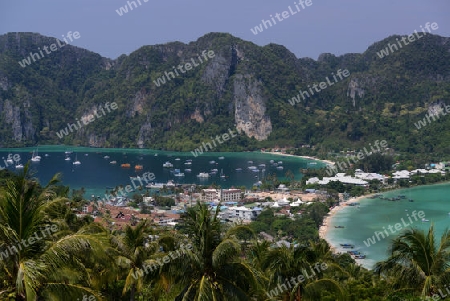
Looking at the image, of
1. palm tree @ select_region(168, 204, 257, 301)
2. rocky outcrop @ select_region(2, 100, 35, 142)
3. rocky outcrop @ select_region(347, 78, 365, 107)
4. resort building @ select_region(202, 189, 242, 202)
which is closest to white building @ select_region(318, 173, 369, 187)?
resort building @ select_region(202, 189, 242, 202)

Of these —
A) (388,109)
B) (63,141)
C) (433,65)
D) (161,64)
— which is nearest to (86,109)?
(63,141)

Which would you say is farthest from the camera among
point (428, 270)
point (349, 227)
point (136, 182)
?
point (136, 182)

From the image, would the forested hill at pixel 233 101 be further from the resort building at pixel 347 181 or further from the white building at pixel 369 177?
the resort building at pixel 347 181

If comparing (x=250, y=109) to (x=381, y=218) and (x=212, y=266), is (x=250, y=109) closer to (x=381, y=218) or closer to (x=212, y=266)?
(x=381, y=218)

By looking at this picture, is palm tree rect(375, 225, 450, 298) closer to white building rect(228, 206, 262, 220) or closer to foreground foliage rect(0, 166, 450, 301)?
foreground foliage rect(0, 166, 450, 301)

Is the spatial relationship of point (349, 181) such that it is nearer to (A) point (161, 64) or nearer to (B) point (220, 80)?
(B) point (220, 80)

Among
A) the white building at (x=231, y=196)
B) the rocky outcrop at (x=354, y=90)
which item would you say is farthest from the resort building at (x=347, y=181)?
the rocky outcrop at (x=354, y=90)
